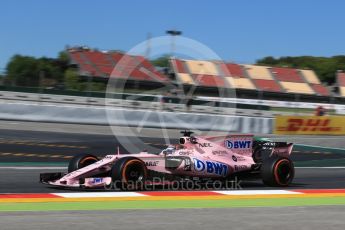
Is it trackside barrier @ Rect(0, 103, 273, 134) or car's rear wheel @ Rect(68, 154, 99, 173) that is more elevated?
trackside barrier @ Rect(0, 103, 273, 134)

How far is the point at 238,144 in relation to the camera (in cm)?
1030

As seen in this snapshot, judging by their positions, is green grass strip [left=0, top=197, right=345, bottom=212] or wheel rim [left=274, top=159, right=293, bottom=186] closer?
green grass strip [left=0, top=197, right=345, bottom=212]

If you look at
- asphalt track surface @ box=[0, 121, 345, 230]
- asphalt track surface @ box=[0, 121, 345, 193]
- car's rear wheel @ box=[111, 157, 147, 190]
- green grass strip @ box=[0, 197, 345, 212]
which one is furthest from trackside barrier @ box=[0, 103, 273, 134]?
green grass strip @ box=[0, 197, 345, 212]

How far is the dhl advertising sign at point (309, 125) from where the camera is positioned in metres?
28.3

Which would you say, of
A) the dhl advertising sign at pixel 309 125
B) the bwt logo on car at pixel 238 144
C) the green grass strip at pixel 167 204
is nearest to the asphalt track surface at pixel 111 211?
the green grass strip at pixel 167 204

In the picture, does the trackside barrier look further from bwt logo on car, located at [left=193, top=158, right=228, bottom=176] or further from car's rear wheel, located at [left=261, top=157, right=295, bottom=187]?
bwt logo on car, located at [left=193, top=158, right=228, bottom=176]

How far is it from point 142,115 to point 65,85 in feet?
24.7

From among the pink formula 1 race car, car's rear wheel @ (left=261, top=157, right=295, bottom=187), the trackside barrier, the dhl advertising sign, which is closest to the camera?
the pink formula 1 race car

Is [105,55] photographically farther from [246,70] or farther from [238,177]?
[246,70]

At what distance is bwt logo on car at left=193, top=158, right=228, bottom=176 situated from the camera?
964cm

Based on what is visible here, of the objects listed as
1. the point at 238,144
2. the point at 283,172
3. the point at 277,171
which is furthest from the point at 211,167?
the point at 283,172

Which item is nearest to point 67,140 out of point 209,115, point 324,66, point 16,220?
point 209,115

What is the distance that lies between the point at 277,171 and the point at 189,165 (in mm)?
1613

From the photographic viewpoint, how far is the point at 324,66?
4572 inches
